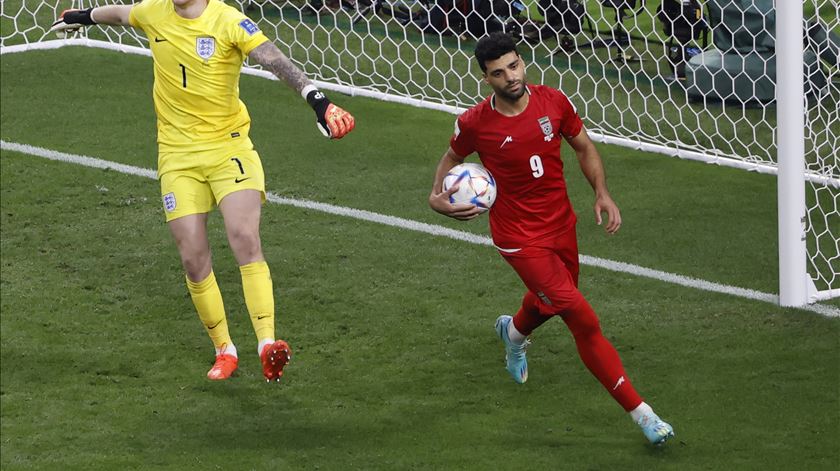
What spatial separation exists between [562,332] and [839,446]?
2.04 metres

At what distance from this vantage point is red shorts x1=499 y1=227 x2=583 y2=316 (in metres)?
7.03

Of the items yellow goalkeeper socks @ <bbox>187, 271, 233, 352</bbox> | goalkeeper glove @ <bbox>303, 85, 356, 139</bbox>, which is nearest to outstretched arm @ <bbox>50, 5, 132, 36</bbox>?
yellow goalkeeper socks @ <bbox>187, 271, 233, 352</bbox>

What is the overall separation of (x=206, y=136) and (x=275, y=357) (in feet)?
4.12

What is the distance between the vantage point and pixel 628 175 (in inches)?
432

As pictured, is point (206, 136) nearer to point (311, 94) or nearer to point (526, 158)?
point (311, 94)

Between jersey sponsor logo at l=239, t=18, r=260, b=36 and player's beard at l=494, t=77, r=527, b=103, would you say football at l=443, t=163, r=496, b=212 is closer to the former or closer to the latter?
player's beard at l=494, t=77, r=527, b=103

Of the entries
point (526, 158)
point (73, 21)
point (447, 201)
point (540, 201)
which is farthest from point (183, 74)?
point (540, 201)

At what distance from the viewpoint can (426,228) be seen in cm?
1020

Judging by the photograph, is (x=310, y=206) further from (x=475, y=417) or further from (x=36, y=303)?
(x=475, y=417)

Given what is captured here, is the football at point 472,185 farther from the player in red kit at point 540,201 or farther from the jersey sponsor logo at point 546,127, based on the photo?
the jersey sponsor logo at point 546,127

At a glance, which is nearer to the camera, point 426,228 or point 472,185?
point 472,185

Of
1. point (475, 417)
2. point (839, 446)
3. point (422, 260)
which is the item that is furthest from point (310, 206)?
point (839, 446)

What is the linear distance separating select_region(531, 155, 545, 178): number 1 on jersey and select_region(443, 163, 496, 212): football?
0.21m

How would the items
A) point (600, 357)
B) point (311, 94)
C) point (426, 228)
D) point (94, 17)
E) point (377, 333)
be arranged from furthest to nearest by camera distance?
point (426, 228) → point (377, 333) → point (94, 17) → point (600, 357) → point (311, 94)
